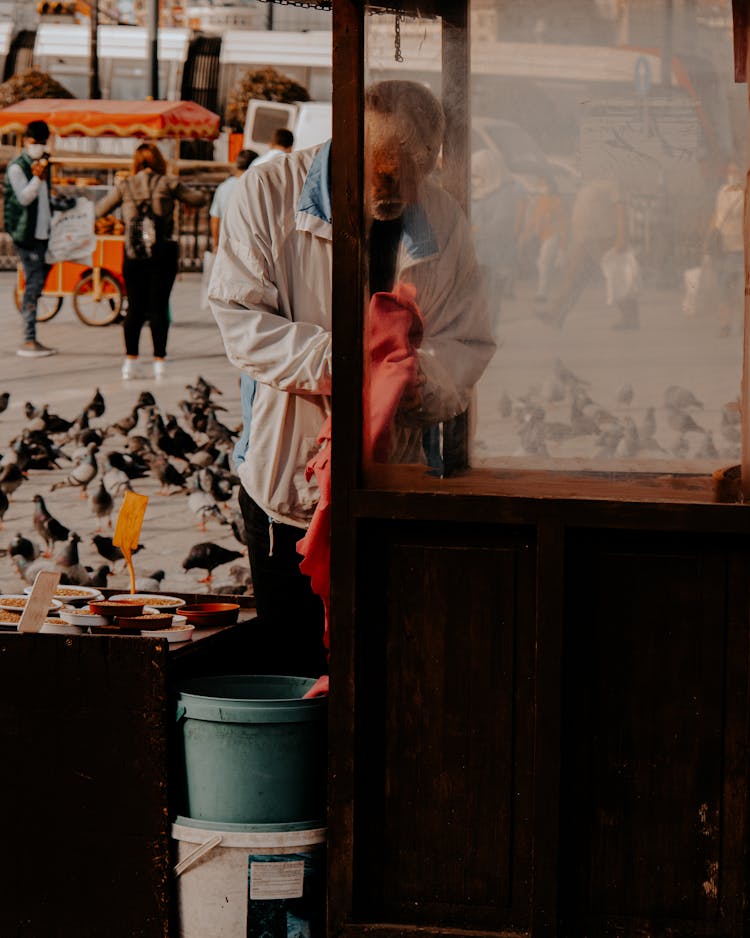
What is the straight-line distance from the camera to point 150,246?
11789mm

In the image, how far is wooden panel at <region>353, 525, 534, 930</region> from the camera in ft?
8.96

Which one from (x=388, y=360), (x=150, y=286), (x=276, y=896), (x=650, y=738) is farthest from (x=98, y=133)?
(x=650, y=738)

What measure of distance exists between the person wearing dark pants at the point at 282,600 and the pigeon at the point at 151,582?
2.42 m

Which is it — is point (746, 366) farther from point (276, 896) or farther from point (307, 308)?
point (276, 896)

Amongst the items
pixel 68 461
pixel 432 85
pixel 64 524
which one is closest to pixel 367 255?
pixel 432 85

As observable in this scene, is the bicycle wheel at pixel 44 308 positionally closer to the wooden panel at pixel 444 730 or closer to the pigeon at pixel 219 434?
the pigeon at pixel 219 434

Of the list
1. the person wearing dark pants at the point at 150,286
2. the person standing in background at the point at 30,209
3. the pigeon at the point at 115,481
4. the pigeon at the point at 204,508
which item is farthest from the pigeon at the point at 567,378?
the person standing in background at the point at 30,209

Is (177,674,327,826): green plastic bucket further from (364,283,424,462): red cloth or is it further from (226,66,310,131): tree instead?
(226,66,310,131): tree

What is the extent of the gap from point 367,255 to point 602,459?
622mm

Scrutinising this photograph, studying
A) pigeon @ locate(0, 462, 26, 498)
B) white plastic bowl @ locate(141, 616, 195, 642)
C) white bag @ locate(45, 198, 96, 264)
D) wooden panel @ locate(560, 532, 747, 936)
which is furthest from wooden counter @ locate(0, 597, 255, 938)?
white bag @ locate(45, 198, 96, 264)

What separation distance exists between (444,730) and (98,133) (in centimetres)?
1815

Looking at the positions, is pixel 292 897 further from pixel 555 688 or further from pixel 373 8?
pixel 373 8

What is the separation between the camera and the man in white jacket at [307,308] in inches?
111

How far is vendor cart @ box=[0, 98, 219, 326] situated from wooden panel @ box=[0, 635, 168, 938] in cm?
1305
